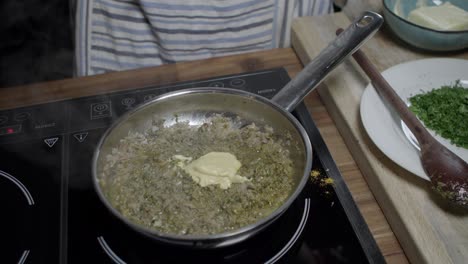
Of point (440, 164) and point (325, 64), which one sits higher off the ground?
point (325, 64)

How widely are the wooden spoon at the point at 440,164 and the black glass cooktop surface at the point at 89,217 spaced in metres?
0.14

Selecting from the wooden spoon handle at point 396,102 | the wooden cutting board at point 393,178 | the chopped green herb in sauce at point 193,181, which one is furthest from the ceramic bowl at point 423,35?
the chopped green herb in sauce at point 193,181

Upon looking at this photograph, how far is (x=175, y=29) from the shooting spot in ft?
3.41

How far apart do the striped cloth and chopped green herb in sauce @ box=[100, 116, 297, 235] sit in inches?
12.6

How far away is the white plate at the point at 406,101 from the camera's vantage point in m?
0.73

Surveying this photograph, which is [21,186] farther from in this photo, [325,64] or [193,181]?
[325,64]

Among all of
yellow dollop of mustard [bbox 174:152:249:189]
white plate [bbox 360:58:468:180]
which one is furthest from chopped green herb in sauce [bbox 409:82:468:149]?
yellow dollop of mustard [bbox 174:152:249:189]

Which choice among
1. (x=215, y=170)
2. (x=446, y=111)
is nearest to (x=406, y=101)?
(x=446, y=111)

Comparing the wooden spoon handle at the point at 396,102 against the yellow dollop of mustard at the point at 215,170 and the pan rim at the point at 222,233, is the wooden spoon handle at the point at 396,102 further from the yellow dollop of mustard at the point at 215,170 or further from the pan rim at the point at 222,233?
the yellow dollop of mustard at the point at 215,170

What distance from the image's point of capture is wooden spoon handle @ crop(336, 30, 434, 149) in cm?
73

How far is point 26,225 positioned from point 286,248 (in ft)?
1.43

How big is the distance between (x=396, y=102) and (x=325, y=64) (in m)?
0.16

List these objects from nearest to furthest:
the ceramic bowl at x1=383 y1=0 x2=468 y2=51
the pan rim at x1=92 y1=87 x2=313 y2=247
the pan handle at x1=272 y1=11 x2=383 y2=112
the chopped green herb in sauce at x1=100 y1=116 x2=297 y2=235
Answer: the pan rim at x1=92 y1=87 x2=313 y2=247 → the chopped green herb in sauce at x1=100 y1=116 x2=297 y2=235 → the pan handle at x1=272 y1=11 x2=383 y2=112 → the ceramic bowl at x1=383 y1=0 x2=468 y2=51

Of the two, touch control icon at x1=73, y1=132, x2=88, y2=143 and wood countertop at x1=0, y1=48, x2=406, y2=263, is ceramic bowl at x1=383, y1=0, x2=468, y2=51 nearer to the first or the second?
wood countertop at x1=0, y1=48, x2=406, y2=263
